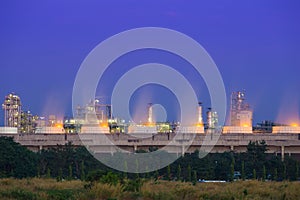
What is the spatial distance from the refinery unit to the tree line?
66.0 ft

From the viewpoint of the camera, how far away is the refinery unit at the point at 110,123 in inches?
2564

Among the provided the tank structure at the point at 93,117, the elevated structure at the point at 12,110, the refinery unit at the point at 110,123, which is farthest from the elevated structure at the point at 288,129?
the elevated structure at the point at 12,110

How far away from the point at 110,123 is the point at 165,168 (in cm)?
3638

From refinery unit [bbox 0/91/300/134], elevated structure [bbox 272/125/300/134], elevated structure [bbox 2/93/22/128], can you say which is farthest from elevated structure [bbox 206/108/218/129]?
elevated structure [bbox 2/93/22/128]

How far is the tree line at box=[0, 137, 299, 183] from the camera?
115ft

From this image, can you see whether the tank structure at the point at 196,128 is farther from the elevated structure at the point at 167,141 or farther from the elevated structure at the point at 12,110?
the elevated structure at the point at 12,110

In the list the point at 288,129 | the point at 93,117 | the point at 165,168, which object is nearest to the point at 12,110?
the point at 93,117

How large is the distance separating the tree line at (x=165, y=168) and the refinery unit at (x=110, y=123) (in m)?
20.1

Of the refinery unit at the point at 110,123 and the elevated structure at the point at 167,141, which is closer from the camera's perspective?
the elevated structure at the point at 167,141

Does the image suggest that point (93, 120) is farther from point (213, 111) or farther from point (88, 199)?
point (88, 199)

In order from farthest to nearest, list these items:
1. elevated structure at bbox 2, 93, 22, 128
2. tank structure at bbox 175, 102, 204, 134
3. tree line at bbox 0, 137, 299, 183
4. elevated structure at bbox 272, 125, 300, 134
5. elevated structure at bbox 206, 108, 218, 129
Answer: elevated structure at bbox 2, 93, 22, 128 < elevated structure at bbox 206, 108, 218, 129 < elevated structure at bbox 272, 125, 300, 134 < tank structure at bbox 175, 102, 204, 134 < tree line at bbox 0, 137, 299, 183

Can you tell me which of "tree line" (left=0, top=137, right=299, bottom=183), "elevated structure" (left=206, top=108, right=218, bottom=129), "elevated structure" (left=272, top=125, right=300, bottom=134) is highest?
"elevated structure" (left=206, top=108, right=218, bottom=129)

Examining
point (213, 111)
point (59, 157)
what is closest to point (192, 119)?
point (213, 111)

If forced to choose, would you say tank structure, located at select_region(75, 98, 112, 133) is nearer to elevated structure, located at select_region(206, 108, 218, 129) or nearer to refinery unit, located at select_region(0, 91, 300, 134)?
refinery unit, located at select_region(0, 91, 300, 134)
